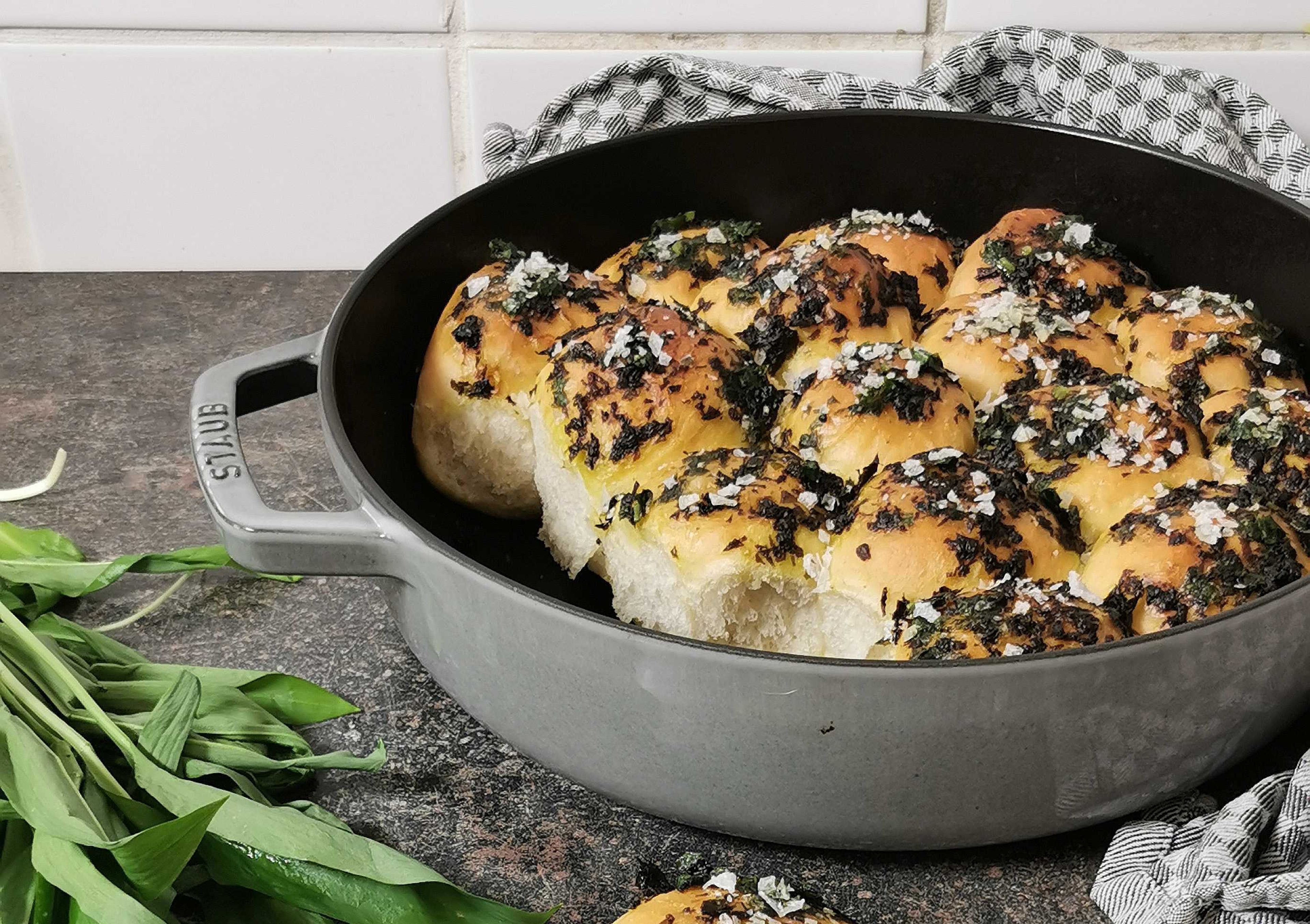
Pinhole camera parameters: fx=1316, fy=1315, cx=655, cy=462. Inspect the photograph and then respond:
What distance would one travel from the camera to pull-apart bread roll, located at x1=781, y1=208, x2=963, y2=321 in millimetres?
1255

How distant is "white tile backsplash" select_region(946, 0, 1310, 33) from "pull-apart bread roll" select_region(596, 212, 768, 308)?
1.38 feet

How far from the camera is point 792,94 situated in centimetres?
143

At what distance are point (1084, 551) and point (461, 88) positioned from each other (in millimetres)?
998

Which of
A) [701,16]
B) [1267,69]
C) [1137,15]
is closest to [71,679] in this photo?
[701,16]

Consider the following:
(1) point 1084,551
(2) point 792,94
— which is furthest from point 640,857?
(2) point 792,94

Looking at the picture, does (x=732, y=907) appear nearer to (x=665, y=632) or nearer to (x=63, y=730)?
(x=665, y=632)

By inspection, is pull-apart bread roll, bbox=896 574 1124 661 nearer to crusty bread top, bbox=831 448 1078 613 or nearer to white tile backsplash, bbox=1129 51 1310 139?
crusty bread top, bbox=831 448 1078 613

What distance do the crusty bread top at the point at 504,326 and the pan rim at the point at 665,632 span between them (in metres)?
0.08

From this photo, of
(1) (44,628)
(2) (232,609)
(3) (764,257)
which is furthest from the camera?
(3) (764,257)

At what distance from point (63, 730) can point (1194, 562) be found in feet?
2.48

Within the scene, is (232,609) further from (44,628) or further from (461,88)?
(461,88)

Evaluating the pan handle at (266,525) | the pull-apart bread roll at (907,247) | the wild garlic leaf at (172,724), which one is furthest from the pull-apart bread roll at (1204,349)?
the wild garlic leaf at (172,724)

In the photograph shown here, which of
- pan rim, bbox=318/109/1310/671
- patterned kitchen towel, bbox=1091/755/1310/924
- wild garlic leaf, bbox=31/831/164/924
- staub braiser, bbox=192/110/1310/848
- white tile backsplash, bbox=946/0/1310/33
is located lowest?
patterned kitchen towel, bbox=1091/755/1310/924

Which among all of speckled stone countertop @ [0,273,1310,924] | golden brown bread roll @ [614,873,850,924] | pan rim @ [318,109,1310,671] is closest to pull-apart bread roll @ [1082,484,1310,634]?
pan rim @ [318,109,1310,671]
